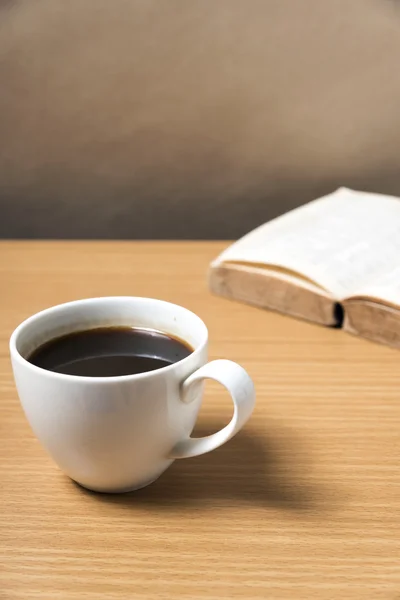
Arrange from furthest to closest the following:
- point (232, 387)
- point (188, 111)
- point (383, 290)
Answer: point (188, 111) < point (383, 290) < point (232, 387)

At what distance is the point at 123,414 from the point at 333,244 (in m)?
0.47

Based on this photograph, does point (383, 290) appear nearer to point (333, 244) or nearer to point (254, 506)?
point (333, 244)

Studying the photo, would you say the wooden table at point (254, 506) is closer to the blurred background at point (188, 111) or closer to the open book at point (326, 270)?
the open book at point (326, 270)

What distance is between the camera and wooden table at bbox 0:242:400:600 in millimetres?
404

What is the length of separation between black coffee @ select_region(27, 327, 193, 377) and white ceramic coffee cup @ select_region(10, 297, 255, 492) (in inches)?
0.8

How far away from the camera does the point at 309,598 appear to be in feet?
1.28

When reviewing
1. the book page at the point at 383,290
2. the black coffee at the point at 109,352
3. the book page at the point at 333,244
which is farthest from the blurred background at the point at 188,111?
the black coffee at the point at 109,352

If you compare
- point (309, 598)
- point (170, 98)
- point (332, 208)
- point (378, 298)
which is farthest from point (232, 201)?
point (309, 598)

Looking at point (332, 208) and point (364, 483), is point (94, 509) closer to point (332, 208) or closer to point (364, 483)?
point (364, 483)

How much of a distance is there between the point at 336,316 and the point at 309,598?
398 millimetres

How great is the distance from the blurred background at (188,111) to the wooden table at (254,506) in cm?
60

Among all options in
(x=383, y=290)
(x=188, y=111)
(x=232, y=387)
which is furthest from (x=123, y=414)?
(x=188, y=111)

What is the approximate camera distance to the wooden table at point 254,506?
40 centimetres

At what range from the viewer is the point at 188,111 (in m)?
1.22
